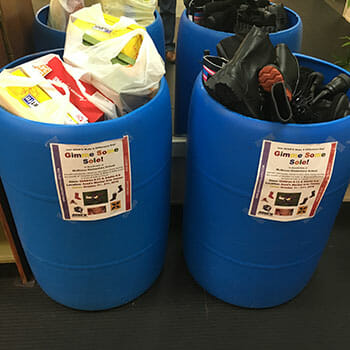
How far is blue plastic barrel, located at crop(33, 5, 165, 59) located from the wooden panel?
38mm

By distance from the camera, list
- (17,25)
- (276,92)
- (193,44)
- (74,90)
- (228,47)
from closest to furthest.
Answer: (276,92) → (74,90) → (228,47) → (17,25) → (193,44)

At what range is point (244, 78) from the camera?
3.09 feet

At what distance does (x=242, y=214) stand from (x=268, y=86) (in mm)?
362

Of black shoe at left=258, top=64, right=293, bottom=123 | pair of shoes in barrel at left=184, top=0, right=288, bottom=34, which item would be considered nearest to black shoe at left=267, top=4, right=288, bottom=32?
pair of shoes in barrel at left=184, top=0, right=288, bottom=34

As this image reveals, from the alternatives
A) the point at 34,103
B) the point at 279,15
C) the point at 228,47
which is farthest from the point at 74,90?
the point at 279,15

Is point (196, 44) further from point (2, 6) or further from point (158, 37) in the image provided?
point (2, 6)

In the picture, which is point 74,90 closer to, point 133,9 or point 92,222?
point 92,222

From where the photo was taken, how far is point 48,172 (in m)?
0.93

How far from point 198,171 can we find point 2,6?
31.5 inches

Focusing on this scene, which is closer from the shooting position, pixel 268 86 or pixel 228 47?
pixel 268 86

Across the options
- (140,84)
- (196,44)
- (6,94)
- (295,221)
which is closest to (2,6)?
(6,94)

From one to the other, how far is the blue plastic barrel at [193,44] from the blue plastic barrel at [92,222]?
0.43 meters

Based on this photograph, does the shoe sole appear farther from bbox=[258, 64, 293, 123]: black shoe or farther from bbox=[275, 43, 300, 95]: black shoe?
bbox=[275, 43, 300, 95]: black shoe

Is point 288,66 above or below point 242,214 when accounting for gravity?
above
